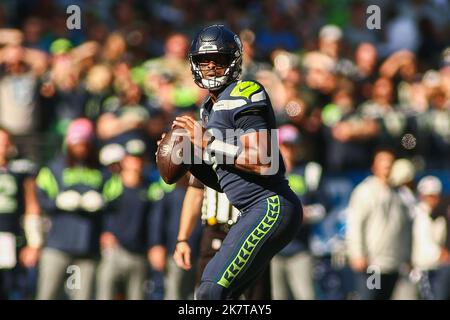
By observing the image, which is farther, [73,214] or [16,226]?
[16,226]

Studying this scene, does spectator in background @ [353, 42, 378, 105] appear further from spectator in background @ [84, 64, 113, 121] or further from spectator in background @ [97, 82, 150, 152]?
spectator in background @ [84, 64, 113, 121]

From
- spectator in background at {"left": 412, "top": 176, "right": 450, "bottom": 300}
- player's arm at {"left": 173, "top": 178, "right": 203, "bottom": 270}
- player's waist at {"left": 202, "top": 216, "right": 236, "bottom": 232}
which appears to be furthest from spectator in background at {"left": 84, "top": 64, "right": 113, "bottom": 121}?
player's arm at {"left": 173, "top": 178, "right": 203, "bottom": 270}

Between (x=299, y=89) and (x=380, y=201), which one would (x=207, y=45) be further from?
(x=299, y=89)

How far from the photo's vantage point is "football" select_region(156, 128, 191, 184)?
282 inches

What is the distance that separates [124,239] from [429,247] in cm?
308

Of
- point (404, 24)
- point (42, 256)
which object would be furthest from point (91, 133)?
point (404, 24)

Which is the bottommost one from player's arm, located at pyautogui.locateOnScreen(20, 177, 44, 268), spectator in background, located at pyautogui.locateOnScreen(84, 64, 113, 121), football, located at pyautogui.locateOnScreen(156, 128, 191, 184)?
player's arm, located at pyautogui.locateOnScreen(20, 177, 44, 268)

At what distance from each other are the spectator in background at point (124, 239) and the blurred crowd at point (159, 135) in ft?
0.04

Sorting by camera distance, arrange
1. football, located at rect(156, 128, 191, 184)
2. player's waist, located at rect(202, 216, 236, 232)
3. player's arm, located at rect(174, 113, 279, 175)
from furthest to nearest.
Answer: player's waist, located at rect(202, 216, 236, 232), football, located at rect(156, 128, 191, 184), player's arm, located at rect(174, 113, 279, 175)

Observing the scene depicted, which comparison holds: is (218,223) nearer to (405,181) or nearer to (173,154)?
(173,154)

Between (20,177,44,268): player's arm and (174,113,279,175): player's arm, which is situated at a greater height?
(174,113,279,175): player's arm

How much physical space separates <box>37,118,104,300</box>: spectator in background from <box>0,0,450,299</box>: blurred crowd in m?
0.01

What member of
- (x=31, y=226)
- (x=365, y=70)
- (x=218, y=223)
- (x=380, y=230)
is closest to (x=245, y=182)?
(x=218, y=223)

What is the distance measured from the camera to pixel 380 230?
1177 cm
